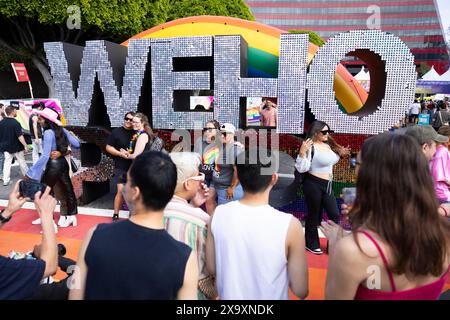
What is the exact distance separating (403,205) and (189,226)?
1198 millimetres

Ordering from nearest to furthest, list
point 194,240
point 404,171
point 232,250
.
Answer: point 404,171 → point 232,250 → point 194,240

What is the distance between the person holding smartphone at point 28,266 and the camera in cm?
199

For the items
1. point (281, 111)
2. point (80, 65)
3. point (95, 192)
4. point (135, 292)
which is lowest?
point (95, 192)

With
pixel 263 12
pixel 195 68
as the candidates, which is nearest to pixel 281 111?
pixel 195 68

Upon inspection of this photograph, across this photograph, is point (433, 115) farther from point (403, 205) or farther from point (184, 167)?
point (403, 205)

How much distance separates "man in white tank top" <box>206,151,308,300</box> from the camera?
1.99 m

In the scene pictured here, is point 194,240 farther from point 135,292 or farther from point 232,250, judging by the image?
point 135,292

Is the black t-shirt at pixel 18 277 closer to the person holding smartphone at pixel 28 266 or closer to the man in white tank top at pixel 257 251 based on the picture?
the person holding smartphone at pixel 28 266

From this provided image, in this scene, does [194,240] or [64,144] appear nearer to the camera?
[194,240]

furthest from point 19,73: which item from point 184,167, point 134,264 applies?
point 134,264

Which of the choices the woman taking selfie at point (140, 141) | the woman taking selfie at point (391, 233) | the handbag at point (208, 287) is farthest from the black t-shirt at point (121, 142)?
the woman taking selfie at point (391, 233)
